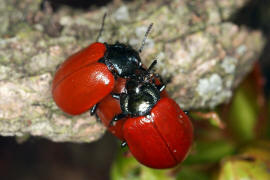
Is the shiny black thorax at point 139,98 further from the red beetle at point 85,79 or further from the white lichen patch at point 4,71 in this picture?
the white lichen patch at point 4,71

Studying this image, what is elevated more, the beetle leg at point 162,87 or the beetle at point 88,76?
the beetle at point 88,76

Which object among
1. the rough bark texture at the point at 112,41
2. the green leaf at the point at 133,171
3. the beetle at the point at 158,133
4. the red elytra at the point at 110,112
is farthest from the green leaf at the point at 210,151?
the red elytra at the point at 110,112

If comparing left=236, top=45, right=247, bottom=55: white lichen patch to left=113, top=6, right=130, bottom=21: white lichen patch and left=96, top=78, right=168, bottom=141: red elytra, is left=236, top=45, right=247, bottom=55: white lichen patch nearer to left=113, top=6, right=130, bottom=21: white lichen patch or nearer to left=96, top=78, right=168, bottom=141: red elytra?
left=96, top=78, right=168, bottom=141: red elytra

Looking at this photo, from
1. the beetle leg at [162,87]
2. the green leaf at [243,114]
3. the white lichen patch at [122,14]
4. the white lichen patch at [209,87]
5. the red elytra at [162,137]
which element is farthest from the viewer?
the green leaf at [243,114]

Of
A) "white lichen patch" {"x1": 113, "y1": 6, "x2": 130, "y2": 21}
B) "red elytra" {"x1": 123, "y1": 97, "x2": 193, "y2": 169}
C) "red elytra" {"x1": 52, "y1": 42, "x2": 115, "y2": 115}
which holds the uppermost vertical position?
"white lichen patch" {"x1": 113, "y1": 6, "x2": 130, "y2": 21}

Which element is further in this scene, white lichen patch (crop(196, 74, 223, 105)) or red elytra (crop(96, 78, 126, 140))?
white lichen patch (crop(196, 74, 223, 105))

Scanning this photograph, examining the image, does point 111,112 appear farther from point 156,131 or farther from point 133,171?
point 133,171

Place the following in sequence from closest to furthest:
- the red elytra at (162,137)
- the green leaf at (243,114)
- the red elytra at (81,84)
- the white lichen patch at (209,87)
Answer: the red elytra at (162,137) → the red elytra at (81,84) → the white lichen patch at (209,87) → the green leaf at (243,114)

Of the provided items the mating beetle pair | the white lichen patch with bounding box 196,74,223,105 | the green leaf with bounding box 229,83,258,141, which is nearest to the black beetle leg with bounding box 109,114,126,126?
the mating beetle pair
